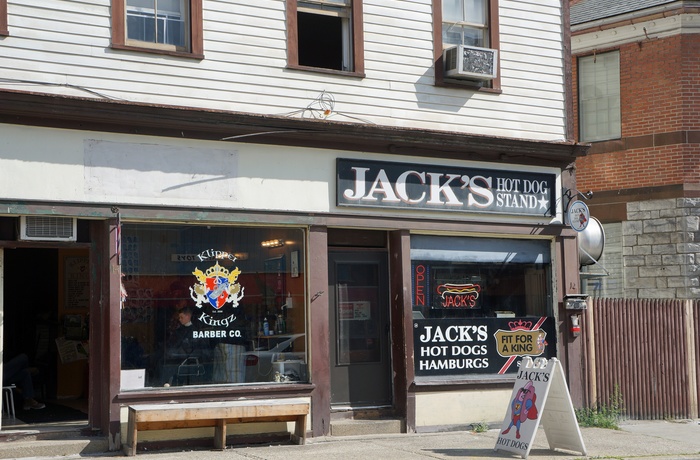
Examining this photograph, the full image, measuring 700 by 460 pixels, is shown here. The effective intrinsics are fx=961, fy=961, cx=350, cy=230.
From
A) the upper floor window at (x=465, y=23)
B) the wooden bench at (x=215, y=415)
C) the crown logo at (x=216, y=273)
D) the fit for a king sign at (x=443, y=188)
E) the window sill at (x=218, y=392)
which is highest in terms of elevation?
the upper floor window at (x=465, y=23)

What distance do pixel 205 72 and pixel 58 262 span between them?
4323 mm

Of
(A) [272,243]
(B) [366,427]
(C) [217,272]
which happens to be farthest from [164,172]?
(B) [366,427]

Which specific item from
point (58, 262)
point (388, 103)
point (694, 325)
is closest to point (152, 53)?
point (388, 103)

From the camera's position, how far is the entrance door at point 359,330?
504 inches

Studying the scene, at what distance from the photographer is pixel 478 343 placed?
13461 millimetres

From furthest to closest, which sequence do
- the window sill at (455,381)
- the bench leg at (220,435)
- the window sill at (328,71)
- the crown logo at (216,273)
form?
the window sill at (455,381), the window sill at (328,71), the crown logo at (216,273), the bench leg at (220,435)

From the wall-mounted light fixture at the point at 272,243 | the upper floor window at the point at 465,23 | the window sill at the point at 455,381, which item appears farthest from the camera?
the upper floor window at the point at 465,23

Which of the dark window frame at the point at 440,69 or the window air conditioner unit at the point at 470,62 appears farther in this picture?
the dark window frame at the point at 440,69

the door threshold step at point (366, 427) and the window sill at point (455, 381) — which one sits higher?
the window sill at point (455, 381)

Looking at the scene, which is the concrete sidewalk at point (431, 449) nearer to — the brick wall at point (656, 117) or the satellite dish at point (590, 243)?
the satellite dish at point (590, 243)

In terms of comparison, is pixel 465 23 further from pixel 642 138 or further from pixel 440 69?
pixel 642 138

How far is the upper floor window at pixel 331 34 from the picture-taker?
41.7ft

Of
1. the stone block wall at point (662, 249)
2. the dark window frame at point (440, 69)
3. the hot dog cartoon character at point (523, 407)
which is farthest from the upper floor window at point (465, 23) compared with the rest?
the stone block wall at point (662, 249)

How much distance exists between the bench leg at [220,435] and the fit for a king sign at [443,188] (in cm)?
322
